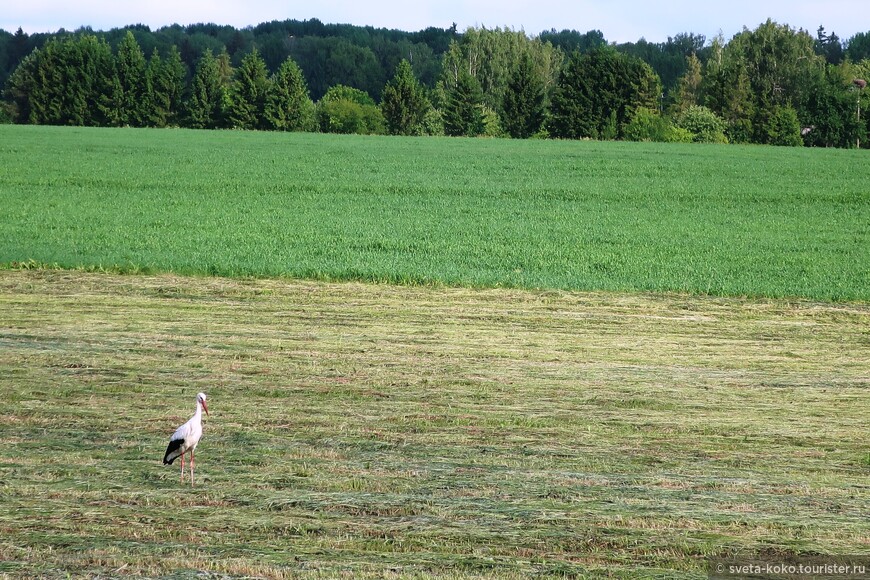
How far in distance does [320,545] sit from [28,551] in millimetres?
1678

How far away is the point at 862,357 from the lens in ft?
39.3

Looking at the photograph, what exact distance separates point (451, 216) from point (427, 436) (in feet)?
57.9

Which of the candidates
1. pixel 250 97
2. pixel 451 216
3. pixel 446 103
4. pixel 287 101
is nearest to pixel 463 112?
pixel 446 103

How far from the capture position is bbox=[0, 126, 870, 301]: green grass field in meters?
17.6

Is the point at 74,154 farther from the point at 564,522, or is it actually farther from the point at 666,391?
the point at 564,522

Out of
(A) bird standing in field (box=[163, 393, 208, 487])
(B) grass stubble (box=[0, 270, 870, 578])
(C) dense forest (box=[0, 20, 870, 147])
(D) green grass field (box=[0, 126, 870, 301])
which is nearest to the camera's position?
(B) grass stubble (box=[0, 270, 870, 578])

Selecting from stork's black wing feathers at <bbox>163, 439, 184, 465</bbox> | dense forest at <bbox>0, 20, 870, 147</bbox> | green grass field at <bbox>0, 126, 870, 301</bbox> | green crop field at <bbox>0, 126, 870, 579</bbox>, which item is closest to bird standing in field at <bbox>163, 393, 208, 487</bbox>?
stork's black wing feathers at <bbox>163, 439, 184, 465</bbox>

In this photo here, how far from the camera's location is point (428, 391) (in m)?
10.0

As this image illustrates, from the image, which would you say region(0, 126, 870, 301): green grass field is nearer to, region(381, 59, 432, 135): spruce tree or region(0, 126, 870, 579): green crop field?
region(0, 126, 870, 579): green crop field

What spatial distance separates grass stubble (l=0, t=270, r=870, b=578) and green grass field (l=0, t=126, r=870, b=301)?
110 inches

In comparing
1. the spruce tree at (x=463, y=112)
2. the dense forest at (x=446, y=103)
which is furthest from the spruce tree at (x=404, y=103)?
the spruce tree at (x=463, y=112)

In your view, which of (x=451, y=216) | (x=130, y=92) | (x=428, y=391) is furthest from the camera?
(x=130, y=92)

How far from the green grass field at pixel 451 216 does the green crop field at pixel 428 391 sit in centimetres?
16

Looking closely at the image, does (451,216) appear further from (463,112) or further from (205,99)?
(205,99)
